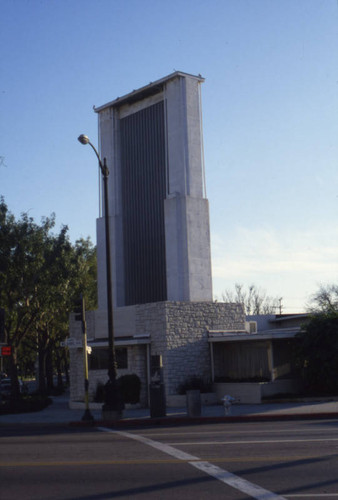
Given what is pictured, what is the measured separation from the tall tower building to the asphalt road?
1513 cm

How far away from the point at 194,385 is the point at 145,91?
15.9m

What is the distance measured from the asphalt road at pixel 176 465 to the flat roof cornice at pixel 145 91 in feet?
69.0

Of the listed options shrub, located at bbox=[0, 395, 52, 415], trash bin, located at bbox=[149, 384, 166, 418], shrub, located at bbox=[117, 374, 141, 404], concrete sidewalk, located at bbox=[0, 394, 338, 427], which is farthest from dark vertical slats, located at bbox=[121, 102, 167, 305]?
trash bin, located at bbox=[149, 384, 166, 418]

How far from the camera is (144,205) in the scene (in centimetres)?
3306

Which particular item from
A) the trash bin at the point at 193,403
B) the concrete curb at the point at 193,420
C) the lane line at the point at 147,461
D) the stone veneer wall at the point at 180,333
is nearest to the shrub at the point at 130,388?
the stone veneer wall at the point at 180,333

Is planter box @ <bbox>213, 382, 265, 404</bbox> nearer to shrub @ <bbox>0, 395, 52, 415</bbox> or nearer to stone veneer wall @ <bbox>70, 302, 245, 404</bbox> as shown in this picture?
stone veneer wall @ <bbox>70, 302, 245, 404</bbox>

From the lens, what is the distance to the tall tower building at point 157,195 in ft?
101

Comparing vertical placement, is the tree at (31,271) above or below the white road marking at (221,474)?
above

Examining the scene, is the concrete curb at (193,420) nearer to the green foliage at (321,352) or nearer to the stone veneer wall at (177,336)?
the green foliage at (321,352)

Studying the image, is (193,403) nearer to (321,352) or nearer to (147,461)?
(321,352)

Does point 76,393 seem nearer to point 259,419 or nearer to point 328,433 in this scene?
point 259,419

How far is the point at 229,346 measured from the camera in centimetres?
2866

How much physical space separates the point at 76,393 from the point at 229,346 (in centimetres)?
784

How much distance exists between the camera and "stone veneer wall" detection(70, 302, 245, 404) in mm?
27453
